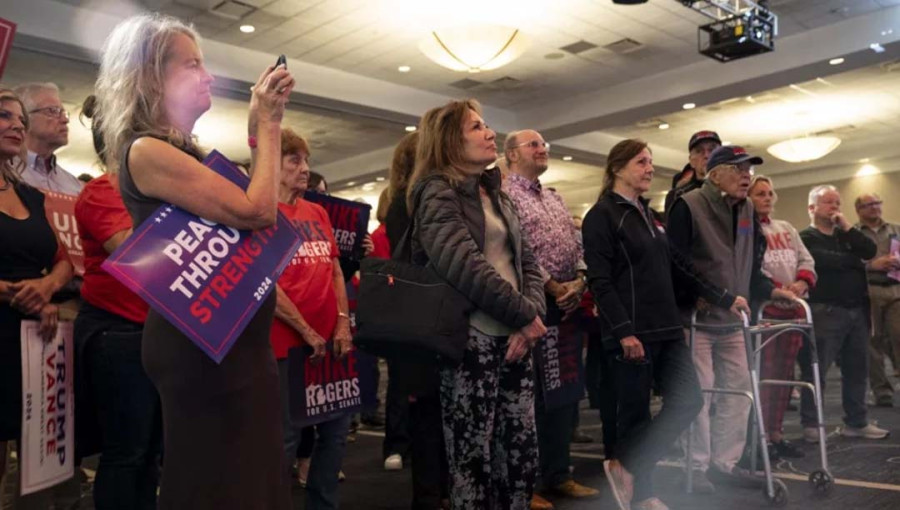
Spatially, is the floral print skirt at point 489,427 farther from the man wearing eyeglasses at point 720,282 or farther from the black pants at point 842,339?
the black pants at point 842,339

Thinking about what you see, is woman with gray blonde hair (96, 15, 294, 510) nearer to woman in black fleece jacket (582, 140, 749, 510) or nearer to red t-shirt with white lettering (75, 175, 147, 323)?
red t-shirt with white lettering (75, 175, 147, 323)

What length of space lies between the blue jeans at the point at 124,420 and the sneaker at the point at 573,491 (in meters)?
1.83

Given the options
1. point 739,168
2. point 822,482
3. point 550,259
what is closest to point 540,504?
point 550,259

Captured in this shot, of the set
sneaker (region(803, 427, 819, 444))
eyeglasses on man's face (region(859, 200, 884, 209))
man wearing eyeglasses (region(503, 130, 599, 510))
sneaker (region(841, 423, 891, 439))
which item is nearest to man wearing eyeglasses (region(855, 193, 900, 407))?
eyeglasses on man's face (region(859, 200, 884, 209))

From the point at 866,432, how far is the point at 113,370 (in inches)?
165

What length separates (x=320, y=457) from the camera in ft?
8.29

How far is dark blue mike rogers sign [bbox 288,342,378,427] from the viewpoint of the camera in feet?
8.18

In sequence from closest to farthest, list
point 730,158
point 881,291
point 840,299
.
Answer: point 730,158 → point 840,299 → point 881,291

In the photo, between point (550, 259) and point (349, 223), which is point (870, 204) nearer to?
point (550, 259)

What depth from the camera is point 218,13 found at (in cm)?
742

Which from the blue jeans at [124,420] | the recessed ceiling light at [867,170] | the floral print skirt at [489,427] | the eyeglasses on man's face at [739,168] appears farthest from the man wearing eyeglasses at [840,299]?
the recessed ceiling light at [867,170]

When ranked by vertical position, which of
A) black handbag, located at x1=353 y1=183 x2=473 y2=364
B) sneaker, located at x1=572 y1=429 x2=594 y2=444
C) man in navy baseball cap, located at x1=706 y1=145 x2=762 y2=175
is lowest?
sneaker, located at x1=572 y1=429 x2=594 y2=444

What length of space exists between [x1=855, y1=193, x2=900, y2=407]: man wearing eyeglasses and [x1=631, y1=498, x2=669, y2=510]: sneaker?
4130mm

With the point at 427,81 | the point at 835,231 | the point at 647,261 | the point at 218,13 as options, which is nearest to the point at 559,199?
the point at 647,261
